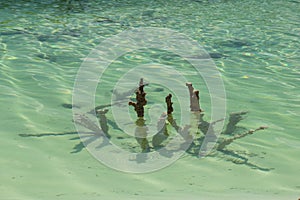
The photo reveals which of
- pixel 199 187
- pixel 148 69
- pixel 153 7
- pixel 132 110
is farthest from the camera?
pixel 153 7

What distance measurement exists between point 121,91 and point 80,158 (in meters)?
2.42

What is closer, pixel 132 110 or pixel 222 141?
pixel 222 141

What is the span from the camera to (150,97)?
5.93m

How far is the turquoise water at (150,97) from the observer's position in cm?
339

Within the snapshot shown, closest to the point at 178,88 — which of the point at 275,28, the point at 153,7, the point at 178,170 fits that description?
the point at 178,170

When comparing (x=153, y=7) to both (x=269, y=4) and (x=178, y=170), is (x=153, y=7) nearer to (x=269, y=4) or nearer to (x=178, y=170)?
(x=269, y=4)

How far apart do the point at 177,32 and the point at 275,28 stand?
2.62m

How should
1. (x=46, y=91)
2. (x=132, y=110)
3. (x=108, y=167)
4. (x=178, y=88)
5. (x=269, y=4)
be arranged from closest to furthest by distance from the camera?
(x=108, y=167) → (x=132, y=110) → (x=46, y=91) → (x=178, y=88) → (x=269, y=4)

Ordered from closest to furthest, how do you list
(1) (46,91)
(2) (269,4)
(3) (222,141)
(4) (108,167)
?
(4) (108,167), (3) (222,141), (1) (46,91), (2) (269,4)

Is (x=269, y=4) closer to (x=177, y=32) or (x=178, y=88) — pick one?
(x=177, y=32)

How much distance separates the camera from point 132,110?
5.29m

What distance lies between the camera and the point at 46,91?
19.4 ft

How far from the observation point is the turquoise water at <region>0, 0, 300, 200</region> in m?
3.39

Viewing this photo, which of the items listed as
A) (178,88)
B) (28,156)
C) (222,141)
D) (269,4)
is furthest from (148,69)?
(269,4)
